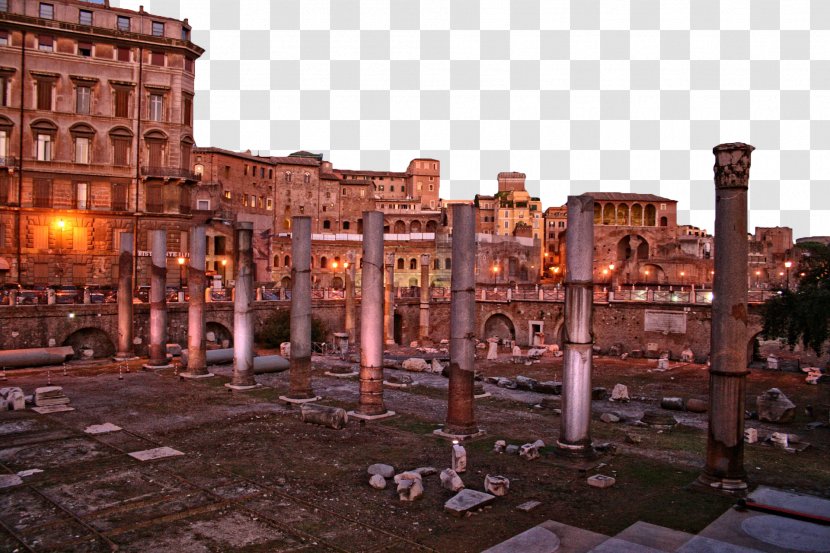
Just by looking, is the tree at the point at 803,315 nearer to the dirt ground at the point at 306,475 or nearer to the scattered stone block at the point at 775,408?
the dirt ground at the point at 306,475

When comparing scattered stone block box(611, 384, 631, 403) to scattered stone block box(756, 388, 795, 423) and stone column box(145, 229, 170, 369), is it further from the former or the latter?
stone column box(145, 229, 170, 369)

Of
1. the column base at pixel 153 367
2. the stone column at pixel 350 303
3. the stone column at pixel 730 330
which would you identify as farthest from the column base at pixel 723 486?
the stone column at pixel 350 303

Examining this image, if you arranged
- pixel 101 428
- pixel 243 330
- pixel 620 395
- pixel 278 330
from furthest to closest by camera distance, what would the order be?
pixel 278 330 < pixel 243 330 < pixel 620 395 < pixel 101 428

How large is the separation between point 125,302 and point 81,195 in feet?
49.4

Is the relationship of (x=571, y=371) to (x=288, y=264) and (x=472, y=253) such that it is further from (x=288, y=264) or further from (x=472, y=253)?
(x=288, y=264)

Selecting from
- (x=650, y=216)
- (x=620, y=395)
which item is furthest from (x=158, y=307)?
(x=650, y=216)

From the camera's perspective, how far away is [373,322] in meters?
15.9

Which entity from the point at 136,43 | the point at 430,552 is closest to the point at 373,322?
the point at 430,552

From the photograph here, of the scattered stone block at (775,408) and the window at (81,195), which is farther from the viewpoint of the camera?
the window at (81,195)

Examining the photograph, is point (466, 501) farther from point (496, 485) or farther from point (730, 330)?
point (730, 330)

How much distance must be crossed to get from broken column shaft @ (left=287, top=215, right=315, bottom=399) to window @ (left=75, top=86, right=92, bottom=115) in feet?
88.3

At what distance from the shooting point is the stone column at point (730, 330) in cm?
1049

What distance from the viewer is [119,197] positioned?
38.9 metres

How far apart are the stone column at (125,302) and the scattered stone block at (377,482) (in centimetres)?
1872
